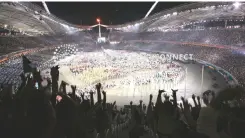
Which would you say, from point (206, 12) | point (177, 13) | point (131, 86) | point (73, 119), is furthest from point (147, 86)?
point (177, 13)

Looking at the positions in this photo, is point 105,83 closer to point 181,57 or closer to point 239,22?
point 181,57

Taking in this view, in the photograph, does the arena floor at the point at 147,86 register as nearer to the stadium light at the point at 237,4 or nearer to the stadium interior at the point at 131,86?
the stadium interior at the point at 131,86

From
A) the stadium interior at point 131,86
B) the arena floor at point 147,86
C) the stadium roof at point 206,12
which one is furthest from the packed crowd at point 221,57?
the stadium roof at point 206,12

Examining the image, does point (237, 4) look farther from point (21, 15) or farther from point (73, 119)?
point (73, 119)

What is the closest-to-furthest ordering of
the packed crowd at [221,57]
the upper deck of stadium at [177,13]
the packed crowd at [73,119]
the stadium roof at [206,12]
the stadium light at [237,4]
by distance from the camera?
the packed crowd at [73,119]
the packed crowd at [221,57]
the stadium light at [237,4]
the stadium roof at [206,12]
the upper deck of stadium at [177,13]

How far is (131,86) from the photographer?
22.6 meters

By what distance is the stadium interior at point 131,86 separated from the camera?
391cm

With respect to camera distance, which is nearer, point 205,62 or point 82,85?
point 82,85

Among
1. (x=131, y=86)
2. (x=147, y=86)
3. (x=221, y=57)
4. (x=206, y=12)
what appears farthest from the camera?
(x=206, y=12)

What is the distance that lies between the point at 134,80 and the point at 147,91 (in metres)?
4.24

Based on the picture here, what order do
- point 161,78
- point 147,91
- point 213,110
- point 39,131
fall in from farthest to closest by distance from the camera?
point 161,78 < point 147,91 < point 213,110 < point 39,131

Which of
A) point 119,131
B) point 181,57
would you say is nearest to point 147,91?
point 119,131

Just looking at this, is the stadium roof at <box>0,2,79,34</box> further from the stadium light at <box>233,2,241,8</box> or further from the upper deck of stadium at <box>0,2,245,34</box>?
the stadium light at <box>233,2,241,8</box>

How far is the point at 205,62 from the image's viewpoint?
32.9m
